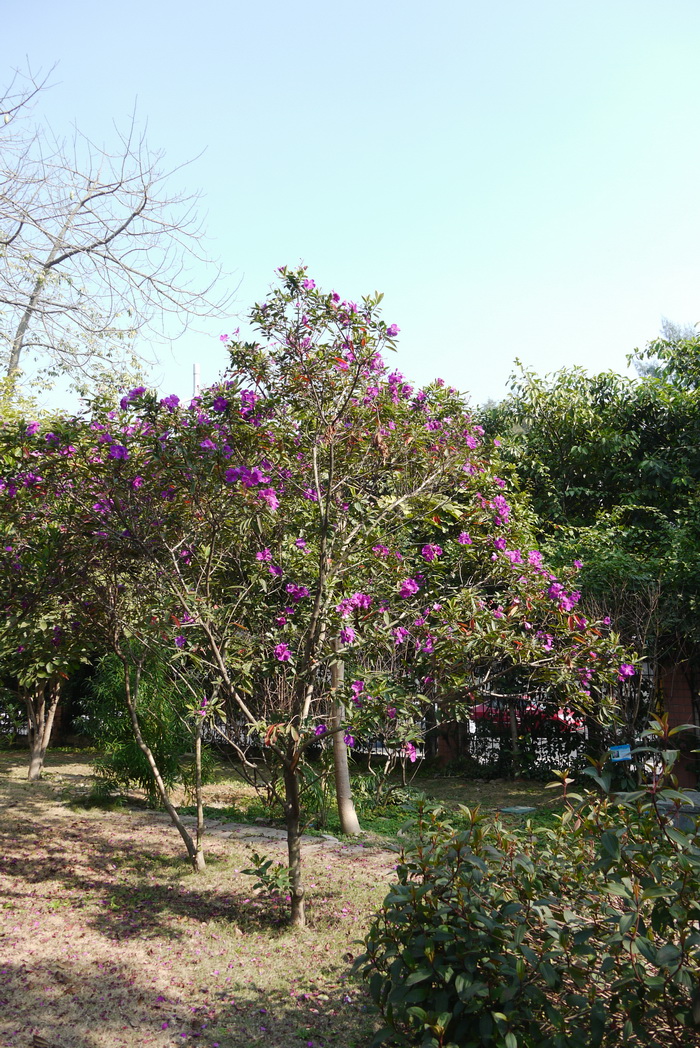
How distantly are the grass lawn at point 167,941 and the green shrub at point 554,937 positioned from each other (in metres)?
0.75

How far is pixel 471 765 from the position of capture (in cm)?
991

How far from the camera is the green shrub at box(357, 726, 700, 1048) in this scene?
2.03m

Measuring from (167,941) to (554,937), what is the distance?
2.61 meters

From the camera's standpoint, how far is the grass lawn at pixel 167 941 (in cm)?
313

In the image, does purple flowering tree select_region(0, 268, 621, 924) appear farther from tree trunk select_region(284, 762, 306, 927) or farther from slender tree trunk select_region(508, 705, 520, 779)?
slender tree trunk select_region(508, 705, 520, 779)

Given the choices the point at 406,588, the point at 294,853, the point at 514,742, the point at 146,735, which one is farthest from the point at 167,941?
the point at 514,742

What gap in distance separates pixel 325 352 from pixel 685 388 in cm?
786

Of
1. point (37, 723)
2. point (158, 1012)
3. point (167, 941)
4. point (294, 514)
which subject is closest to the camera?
point (158, 1012)

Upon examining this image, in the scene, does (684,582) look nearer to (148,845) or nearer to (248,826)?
(248,826)

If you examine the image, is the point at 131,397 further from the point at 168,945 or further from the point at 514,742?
the point at 514,742

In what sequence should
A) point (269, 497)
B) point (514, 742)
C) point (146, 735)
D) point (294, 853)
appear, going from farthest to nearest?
point (514, 742) < point (146, 735) < point (294, 853) < point (269, 497)

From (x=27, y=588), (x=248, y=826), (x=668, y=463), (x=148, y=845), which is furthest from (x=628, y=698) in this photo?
(x=27, y=588)

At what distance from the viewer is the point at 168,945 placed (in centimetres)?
400

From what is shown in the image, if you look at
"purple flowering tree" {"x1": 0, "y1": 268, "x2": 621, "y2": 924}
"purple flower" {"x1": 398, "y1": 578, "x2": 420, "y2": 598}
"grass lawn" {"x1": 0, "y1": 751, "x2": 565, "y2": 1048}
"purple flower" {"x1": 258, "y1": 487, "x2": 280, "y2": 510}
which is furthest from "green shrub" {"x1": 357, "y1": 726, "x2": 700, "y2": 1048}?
"purple flower" {"x1": 398, "y1": 578, "x2": 420, "y2": 598}
